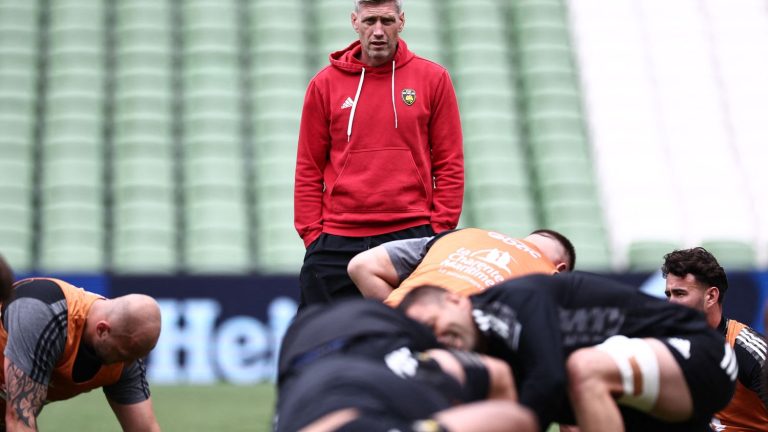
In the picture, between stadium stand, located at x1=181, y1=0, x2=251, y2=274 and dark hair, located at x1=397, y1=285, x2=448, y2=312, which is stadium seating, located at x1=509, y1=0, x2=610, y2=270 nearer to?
stadium stand, located at x1=181, y1=0, x2=251, y2=274

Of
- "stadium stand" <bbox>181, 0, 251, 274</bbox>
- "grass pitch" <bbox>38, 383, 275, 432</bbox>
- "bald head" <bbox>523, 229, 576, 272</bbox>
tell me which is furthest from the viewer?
"stadium stand" <bbox>181, 0, 251, 274</bbox>

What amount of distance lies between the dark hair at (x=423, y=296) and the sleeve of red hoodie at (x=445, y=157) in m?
1.18

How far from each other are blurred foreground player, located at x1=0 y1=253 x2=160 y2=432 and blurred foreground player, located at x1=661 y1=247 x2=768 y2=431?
2235mm

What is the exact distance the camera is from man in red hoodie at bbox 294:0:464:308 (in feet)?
16.3

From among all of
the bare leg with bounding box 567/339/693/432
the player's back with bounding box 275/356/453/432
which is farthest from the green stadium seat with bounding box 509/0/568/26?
the player's back with bounding box 275/356/453/432

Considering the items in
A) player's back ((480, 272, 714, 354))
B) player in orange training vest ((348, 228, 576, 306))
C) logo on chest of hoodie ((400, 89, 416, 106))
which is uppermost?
logo on chest of hoodie ((400, 89, 416, 106))

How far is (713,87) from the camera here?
13.3 m

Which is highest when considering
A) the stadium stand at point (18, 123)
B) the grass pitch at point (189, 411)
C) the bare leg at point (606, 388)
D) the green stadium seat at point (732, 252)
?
the stadium stand at point (18, 123)

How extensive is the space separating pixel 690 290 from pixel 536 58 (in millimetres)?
8149

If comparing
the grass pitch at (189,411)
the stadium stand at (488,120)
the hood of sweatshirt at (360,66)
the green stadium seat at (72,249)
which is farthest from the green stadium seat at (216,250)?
the hood of sweatshirt at (360,66)

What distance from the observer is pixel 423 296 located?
3.91m

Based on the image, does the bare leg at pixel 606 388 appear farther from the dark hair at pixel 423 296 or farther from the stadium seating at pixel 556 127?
the stadium seating at pixel 556 127

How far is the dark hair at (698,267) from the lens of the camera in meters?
5.11

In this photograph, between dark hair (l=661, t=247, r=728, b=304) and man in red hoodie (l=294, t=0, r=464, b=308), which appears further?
dark hair (l=661, t=247, r=728, b=304)
